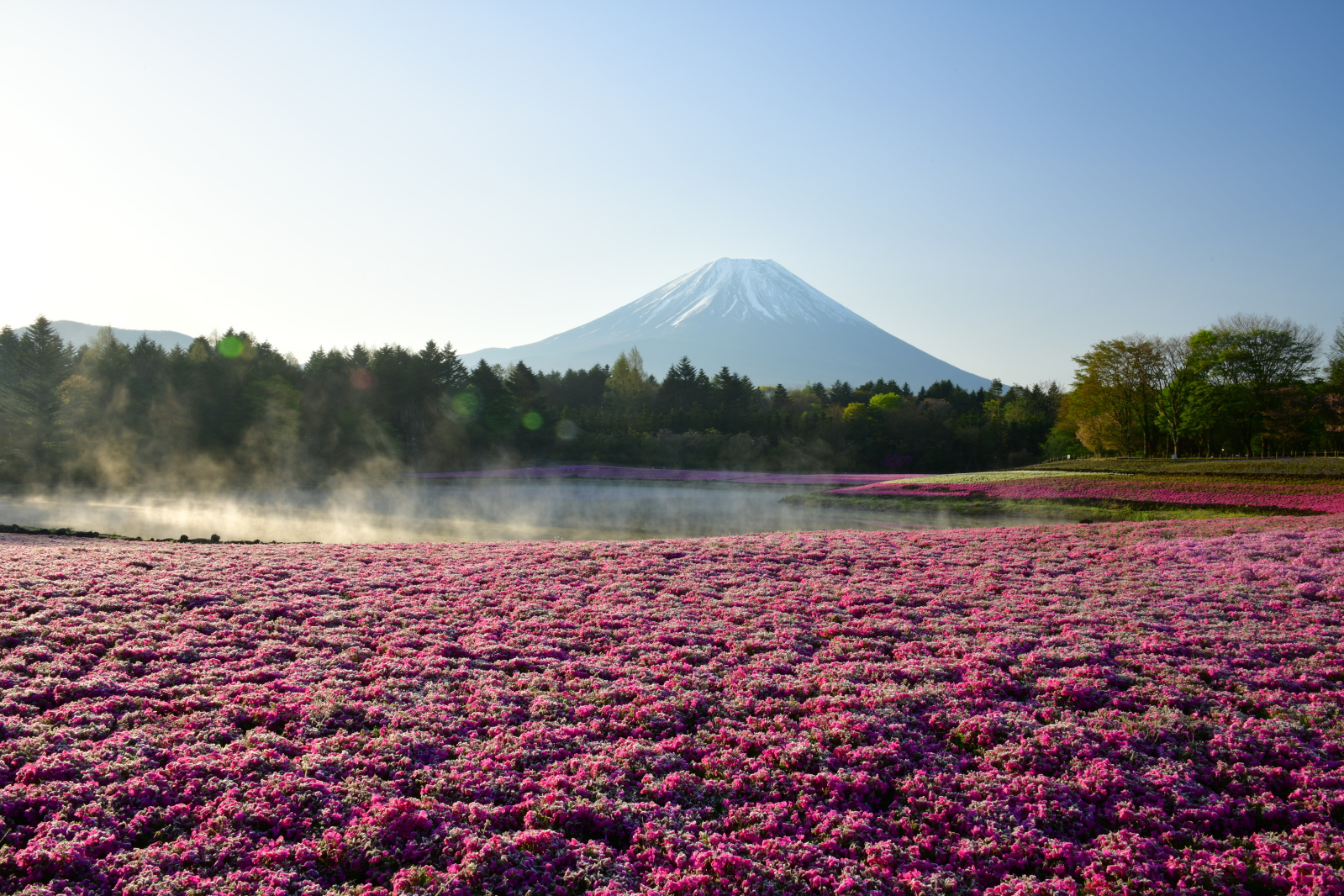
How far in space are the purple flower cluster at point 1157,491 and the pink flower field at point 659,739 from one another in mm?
16072

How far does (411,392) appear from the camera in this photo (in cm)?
6494

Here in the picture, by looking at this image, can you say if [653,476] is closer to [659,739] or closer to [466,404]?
[466,404]

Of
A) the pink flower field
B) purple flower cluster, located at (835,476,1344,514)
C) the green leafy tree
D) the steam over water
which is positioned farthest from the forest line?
the pink flower field

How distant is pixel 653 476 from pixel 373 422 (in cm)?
2840

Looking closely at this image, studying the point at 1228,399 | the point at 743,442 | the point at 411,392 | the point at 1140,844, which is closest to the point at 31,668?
the point at 1140,844

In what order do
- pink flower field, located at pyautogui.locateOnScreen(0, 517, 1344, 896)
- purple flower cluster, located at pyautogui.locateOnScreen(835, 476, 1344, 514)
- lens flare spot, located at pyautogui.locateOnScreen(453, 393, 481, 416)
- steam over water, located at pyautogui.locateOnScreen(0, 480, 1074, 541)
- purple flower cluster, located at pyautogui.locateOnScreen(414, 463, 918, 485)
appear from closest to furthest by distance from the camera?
pink flower field, located at pyautogui.locateOnScreen(0, 517, 1344, 896), steam over water, located at pyautogui.locateOnScreen(0, 480, 1074, 541), purple flower cluster, located at pyautogui.locateOnScreen(835, 476, 1344, 514), purple flower cluster, located at pyautogui.locateOnScreen(414, 463, 918, 485), lens flare spot, located at pyautogui.locateOnScreen(453, 393, 481, 416)

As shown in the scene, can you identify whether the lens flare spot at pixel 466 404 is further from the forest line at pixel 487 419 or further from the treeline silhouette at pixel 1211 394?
the treeline silhouette at pixel 1211 394

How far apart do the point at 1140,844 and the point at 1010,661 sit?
3.62 meters

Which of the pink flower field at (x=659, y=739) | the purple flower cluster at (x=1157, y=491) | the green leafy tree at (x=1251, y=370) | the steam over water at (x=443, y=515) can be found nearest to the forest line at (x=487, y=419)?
Result: the green leafy tree at (x=1251, y=370)

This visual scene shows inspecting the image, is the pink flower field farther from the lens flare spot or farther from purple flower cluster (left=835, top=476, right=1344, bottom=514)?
the lens flare spot

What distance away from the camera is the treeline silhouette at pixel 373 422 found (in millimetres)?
50531

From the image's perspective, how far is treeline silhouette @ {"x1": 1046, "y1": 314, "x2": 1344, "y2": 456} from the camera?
5131cm

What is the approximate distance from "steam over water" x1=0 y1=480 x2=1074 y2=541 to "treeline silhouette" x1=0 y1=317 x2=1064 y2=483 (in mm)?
17967

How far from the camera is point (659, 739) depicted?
20.9ft
